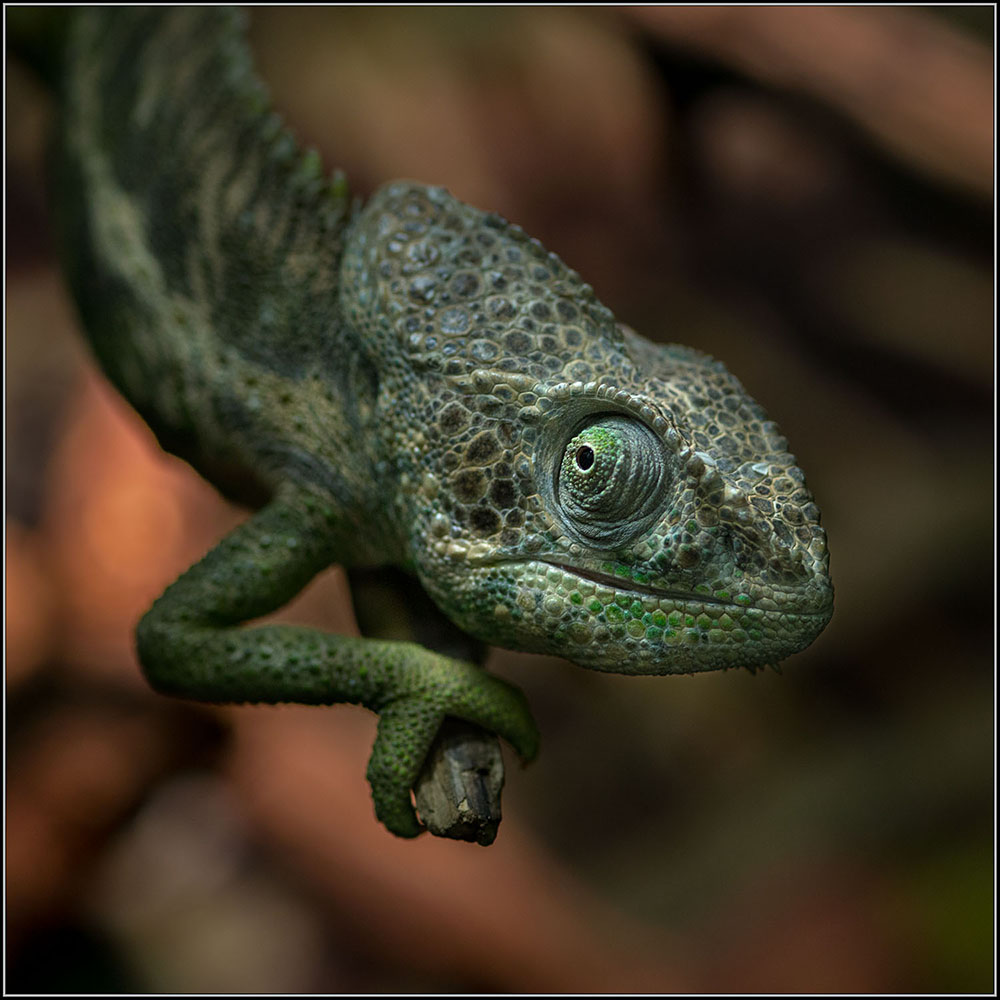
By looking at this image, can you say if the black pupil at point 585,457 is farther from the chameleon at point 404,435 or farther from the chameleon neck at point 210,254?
A: the chameleon neck at point 210,254

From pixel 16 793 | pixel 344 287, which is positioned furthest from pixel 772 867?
pixel 344 287

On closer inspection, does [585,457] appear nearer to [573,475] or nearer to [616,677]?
[573,475]

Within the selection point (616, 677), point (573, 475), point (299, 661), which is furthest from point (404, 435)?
point (616, 677)

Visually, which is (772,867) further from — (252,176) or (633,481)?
(252,176)

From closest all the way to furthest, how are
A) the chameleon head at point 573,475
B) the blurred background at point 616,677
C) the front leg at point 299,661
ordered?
1. the chameleon head at point 573,475
2. the front leg at point 299,661
3. the blurred background at point 616,677

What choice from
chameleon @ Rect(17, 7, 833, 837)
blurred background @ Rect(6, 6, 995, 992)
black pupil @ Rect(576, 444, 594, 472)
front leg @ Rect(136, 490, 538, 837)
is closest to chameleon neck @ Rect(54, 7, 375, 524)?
chameleon @ Rect(17, 7, 833, 837)

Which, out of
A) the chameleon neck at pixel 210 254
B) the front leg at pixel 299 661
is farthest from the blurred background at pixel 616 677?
the front leg at pixel 299 661

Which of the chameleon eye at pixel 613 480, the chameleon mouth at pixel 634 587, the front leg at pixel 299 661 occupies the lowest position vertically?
the front leg at pixel 299 661

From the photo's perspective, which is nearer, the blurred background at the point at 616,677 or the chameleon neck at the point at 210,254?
the chameleon neck at the point at 210,254
